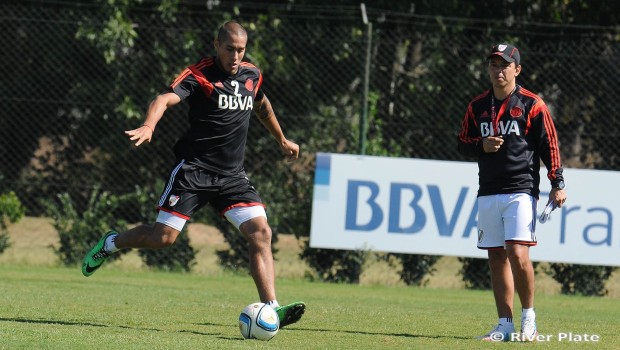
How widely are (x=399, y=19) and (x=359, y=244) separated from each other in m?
4.16

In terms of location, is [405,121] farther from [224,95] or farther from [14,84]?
[224,95]

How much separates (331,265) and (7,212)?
4.16 m

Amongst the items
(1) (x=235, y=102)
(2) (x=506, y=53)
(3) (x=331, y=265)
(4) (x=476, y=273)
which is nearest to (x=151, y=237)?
(1) (x=235, y=102)

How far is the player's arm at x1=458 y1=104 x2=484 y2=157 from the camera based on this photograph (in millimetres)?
7731

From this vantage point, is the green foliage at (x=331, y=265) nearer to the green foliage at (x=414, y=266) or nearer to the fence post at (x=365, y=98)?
the green foliage at (x=414, y=266)

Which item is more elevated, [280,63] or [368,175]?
[280,63]

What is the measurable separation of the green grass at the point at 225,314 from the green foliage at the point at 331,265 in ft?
1.17

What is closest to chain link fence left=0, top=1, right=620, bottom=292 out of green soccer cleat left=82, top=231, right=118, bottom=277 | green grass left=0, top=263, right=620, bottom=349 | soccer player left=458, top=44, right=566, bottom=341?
green grass left=0, top=263, right=620, bottom=349

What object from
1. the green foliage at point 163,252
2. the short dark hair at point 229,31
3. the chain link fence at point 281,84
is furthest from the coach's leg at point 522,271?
the green foliage at point 163,252

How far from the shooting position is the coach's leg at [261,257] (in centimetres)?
743

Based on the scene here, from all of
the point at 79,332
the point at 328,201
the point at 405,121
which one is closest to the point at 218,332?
the point at 79,332

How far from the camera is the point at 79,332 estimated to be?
694 cm

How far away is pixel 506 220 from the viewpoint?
757cm

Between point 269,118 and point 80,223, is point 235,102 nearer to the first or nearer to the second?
point 269,118
